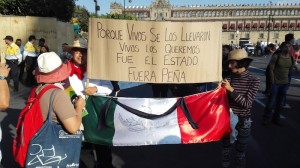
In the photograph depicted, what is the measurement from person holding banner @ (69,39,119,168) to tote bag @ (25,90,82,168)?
1058mm

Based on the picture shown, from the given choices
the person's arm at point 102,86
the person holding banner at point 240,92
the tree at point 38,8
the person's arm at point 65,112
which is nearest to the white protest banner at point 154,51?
the person holding banner at point 240,92

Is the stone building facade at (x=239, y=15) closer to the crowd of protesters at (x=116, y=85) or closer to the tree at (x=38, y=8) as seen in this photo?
the tree at (x=38, y=8)

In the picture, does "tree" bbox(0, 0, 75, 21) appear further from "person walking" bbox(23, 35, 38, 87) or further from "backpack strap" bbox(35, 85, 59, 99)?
"backpack strap" bbox(35, 85, 59, 99)

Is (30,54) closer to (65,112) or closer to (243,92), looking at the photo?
(243,92)

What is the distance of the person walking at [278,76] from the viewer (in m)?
7.11

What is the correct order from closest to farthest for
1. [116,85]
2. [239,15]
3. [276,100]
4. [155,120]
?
[155,120] → [116,85] → [276,100] → [239,15]

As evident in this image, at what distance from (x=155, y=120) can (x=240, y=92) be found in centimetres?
99

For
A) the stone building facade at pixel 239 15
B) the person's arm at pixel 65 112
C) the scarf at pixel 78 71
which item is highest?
the stone building facade at pixel 239 15

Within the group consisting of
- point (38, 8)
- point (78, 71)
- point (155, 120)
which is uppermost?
point (38, 8)

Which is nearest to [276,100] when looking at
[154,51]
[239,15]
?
[154,51]

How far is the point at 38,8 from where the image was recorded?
26109 millimetres

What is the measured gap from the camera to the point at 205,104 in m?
4.05

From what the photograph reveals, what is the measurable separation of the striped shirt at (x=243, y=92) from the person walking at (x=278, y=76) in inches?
129

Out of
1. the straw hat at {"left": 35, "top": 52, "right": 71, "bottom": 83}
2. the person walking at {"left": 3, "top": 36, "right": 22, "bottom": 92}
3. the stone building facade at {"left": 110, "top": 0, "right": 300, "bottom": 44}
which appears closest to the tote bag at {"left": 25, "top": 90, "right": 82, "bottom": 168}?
the straw hat at {"left": 35, "top": 52, "right": 71, "bottom": 83}
